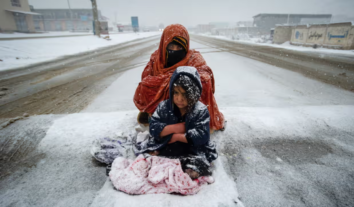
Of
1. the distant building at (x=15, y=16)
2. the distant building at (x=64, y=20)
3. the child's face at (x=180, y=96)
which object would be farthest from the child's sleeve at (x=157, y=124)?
the distant building at (x=64, y=20)

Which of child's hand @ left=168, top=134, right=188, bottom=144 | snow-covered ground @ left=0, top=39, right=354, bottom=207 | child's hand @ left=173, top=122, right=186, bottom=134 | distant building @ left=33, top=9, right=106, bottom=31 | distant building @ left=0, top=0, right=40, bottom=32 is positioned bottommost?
snow-covered ground @ left=0, top=39, right=354, bottom=207

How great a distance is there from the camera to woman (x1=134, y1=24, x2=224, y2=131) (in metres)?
2.24

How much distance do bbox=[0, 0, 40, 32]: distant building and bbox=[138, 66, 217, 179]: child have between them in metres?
33.2

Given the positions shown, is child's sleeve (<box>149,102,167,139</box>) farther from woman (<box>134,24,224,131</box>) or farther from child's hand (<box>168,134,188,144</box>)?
woman (<box>134,24,224,131</box>)

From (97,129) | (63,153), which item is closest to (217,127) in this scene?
(97,129)

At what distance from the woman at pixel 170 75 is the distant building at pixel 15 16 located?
106 feet

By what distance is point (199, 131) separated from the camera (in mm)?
1596

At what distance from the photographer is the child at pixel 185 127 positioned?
1.55m

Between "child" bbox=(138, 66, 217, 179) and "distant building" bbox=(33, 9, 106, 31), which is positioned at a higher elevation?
"distant building" bbox=(33, 9, 106, 31)

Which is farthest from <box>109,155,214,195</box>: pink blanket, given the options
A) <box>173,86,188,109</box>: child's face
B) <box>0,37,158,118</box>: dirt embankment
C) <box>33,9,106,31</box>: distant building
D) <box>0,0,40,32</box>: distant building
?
<box>33,9,106,31</box>: distant building

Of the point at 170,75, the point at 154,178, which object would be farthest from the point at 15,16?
the point at 154,178

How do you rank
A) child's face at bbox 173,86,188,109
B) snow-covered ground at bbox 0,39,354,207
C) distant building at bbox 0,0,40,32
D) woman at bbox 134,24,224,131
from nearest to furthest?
1. snow-covered ground at bbox 0,39,354,207
2. child's face at bbox 173,86,188,109
3. woman at bbox 134,24,224,131
4. distant building at bbox 0,0,40,32

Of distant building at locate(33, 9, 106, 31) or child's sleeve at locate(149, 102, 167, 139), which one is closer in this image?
child's sleeve at locate(149, 102, 167, 139)

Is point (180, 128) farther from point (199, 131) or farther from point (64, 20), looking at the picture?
point (64, 20)
